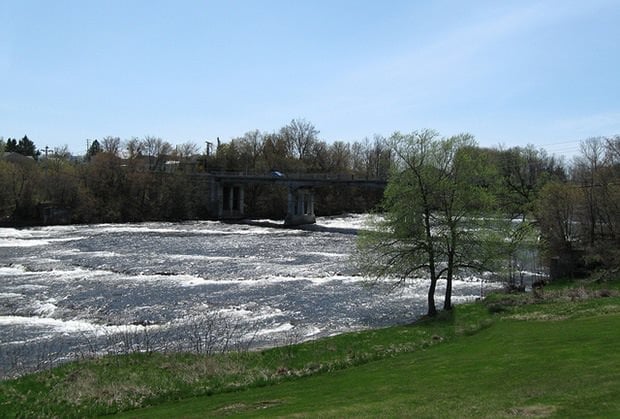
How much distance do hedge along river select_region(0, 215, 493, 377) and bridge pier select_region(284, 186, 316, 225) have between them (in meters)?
40.3

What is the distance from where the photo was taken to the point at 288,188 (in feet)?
380

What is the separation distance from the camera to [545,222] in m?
50.0

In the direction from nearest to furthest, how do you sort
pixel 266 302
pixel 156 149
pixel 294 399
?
pixel 294 399, pixel 266 302, pixel 156 149

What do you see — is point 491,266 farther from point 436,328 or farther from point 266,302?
point 266,302

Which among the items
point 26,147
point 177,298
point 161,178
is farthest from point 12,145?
point 177,298

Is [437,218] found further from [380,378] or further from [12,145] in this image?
[12,145]

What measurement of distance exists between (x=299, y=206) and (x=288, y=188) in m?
4.15

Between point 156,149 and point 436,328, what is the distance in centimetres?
14162

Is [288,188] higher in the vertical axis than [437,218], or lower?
higher

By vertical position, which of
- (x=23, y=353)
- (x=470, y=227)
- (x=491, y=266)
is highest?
(x=470, y=227)

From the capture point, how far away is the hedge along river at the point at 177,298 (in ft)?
92.0

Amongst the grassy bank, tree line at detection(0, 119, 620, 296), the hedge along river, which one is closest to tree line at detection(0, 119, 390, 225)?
tree line at detection(0, 119, 620, 296)

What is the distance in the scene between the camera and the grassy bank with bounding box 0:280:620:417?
45.8 feet

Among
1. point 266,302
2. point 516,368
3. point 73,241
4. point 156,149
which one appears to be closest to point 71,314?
point 266,302
